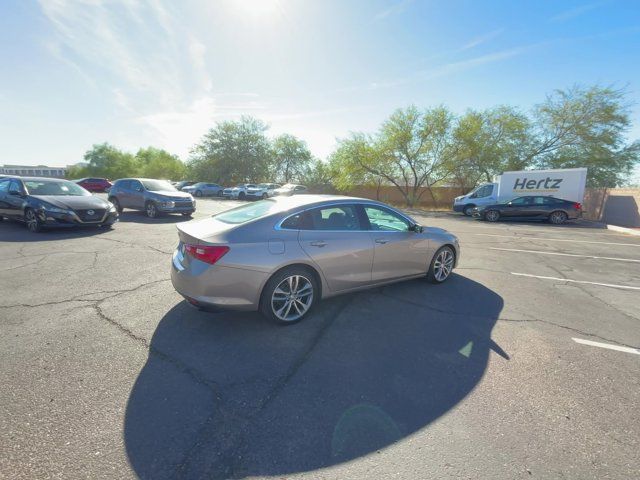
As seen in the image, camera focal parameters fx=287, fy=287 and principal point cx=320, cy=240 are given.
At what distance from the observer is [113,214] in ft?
29.3

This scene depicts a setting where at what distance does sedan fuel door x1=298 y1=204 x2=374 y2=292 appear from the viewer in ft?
11.8

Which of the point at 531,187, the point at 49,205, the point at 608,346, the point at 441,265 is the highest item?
the point at 531,187

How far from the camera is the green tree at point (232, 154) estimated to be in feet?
139

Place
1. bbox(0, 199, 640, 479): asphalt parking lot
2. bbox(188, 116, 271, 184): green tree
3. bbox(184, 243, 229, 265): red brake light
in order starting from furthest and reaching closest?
bbox(188, 116, 271, 184): green tree < bbox(184, 243, 229, 265): red brake light < bbox(0, 199, 640, 479): asphalt parking lot

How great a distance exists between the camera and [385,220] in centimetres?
447

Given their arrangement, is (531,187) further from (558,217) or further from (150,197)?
(150,197)

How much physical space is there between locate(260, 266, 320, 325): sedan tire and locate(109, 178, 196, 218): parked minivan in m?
10.4

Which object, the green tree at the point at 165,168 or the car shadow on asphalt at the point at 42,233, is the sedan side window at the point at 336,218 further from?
the green tree at the point at 165,168

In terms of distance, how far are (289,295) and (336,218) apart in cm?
123

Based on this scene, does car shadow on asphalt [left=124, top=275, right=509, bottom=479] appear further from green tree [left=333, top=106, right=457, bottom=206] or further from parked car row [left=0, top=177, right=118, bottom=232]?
green tree [left=333, top=106, right=457, bottom=206]

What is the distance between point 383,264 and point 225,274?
225cm

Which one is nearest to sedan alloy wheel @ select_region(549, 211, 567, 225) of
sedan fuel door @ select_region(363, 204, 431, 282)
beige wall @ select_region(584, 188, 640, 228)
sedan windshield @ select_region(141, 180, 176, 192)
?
beige wall @ select_region(584, 188, 640, 228)

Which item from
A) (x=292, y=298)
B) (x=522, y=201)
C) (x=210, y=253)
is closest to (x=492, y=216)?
(x=522, y=201)

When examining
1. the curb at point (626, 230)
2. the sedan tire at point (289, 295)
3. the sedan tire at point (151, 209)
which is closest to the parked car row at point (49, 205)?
the sedan tire at point (151, 209)
